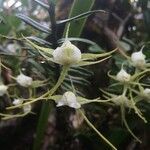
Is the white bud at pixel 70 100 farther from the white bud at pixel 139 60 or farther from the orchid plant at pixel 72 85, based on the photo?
the white bud at pixel 139 60

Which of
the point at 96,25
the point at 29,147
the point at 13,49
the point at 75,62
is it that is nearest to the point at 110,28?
the point at 96,25

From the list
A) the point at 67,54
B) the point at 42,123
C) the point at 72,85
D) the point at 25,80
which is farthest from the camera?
the point at 42,123

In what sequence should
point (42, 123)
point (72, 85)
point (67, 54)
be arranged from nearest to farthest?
point (67, 54)
point (72, 85)
point (42, 123)

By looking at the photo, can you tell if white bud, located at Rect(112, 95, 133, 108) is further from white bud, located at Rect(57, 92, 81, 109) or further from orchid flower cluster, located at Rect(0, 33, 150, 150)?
white bud, located at Rect(57, 92, 81, 109)

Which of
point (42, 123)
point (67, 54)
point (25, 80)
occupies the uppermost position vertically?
point (67, 54)

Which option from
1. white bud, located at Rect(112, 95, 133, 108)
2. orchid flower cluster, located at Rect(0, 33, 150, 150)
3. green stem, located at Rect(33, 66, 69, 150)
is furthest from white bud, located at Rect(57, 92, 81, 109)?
green stem, located at Rect(33, 66, 69, 150)

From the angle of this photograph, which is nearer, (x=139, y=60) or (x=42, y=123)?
(x=139, y=60)

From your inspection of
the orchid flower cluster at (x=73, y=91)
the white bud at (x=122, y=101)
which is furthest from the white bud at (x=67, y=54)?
the white bud at (x=122, y=101)

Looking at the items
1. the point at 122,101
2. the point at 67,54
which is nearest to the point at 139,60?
the point at 122,101

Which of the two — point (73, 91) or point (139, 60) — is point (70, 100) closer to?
point (73, 91)
